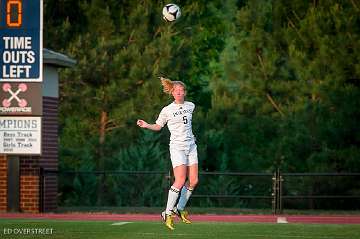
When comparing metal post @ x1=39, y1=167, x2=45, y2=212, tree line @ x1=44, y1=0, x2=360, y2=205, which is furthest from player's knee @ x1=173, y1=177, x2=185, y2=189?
tree line @ x1=44, y1=0, x2=360, y2=205

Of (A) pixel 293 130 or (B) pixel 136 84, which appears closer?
(A) pixel 293 130

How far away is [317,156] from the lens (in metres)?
34.2

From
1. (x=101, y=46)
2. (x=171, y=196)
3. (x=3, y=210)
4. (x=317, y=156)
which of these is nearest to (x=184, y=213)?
(x=171, y=196)

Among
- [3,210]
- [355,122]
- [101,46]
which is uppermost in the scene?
[101,46]

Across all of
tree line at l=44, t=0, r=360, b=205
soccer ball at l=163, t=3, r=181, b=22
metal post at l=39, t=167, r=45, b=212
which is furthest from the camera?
tree line at l=44, t=0, r=360, b=205

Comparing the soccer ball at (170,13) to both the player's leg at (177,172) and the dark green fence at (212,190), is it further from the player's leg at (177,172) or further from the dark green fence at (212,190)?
the player's leg at (177,172)

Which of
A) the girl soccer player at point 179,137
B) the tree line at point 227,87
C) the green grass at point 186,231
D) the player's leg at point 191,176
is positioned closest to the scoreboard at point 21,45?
the green grass at point 186,231

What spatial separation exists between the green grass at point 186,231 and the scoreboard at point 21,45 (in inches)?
234

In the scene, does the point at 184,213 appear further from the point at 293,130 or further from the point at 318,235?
the point at 293,130

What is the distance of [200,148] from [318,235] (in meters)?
20.0

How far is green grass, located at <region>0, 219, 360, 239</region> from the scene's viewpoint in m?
16.8

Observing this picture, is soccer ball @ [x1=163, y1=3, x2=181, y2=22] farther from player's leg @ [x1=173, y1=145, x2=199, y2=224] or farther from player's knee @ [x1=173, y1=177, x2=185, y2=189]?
player's knee @ [x1=173, y1=177, x2=185, y2=189]

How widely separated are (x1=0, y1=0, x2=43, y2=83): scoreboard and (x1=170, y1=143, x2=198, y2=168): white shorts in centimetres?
867

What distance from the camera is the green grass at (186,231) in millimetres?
16750
